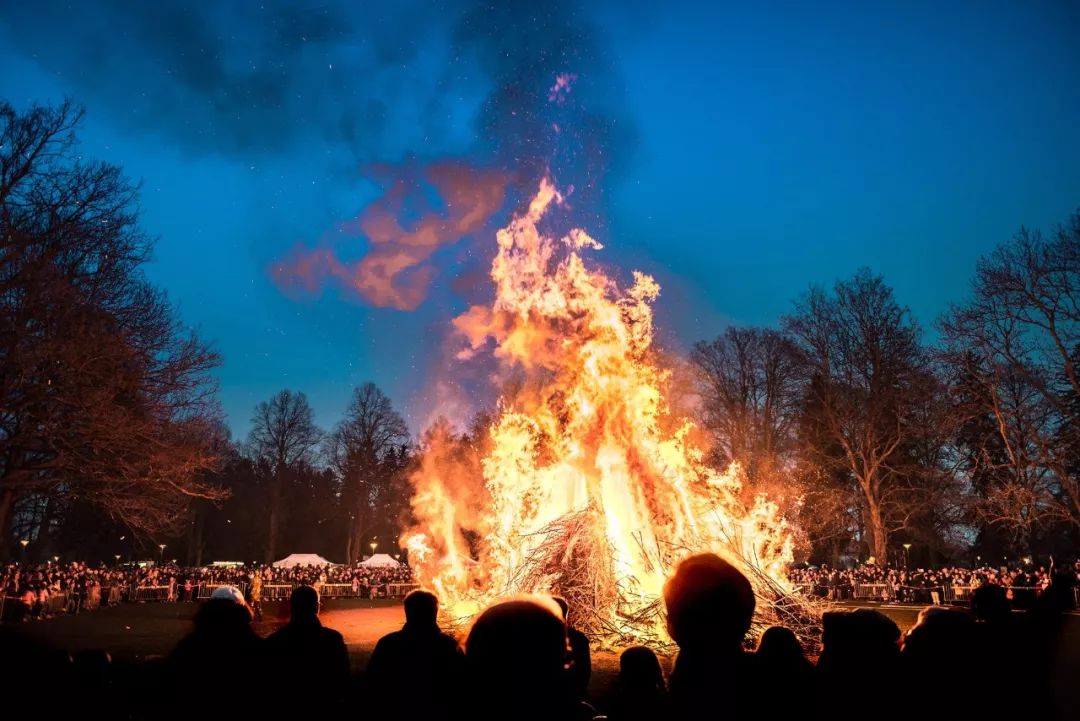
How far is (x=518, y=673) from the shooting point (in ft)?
6.97

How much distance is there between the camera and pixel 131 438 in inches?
798

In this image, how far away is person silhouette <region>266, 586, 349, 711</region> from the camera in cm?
389

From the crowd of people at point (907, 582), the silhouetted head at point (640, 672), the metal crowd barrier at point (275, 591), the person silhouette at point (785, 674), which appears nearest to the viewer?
the person silhouette at point (785, 674)

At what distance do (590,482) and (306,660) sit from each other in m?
14.4

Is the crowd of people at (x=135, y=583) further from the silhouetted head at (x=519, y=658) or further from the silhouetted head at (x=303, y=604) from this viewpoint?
the silhouetted head at (x=519, y=658)

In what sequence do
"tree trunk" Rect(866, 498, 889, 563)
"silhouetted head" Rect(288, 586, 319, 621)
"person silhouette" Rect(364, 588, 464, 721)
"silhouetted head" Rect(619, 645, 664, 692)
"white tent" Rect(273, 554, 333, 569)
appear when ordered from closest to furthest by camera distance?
1. "person silhouette" Rect(364, 588, 464, 721)
2. "silhouetted head" Rect(619, 645, 664, 692)
3. "silhouetted head" Rect(288, 586, 319, 621)
4. "tree trunk" Rect(866, 498, 889, 563)
5. "white tent" Rect(273, 554, 333, 569)

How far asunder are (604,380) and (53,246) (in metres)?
16.5

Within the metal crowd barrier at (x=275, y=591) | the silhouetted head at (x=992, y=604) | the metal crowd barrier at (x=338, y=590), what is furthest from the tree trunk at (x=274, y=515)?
the silhouetted head at (x=992, y=604)

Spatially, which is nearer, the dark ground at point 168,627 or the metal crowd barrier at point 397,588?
the dark ground at point 168,627

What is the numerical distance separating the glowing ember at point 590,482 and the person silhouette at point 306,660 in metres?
10.9

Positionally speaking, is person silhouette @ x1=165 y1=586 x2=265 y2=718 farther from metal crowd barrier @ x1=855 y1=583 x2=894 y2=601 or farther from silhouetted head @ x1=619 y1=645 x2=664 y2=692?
metal crowd barrier @ x1=855 y1=583 x2=894 y2=601

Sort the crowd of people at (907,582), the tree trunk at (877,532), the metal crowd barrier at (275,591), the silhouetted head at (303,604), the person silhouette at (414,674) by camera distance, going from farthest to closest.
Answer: the tree trunk at (877,532)
the metal crowd barrier at (275,591)
the crowd of people at (907,582)
the silhouetted head at (303,604)
the person silhouette at (414,674)

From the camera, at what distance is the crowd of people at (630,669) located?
2180 millimetres

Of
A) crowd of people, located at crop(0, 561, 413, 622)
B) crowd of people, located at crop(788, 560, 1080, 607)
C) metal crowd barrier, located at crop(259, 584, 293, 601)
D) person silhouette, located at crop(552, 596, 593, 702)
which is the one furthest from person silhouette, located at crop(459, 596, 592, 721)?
metal crowd barrier, located at crop(259, 584, 293, 601)
